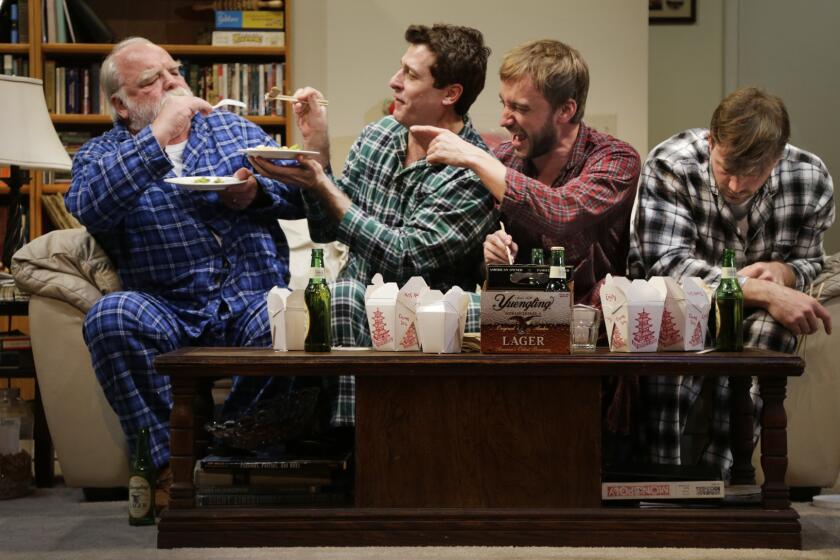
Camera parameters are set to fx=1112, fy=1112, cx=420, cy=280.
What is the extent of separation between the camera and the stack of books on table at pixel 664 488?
7.62 feet

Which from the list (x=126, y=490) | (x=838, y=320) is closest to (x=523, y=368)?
(x=838, y=320)

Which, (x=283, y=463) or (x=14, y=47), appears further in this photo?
(x=14, y=47)

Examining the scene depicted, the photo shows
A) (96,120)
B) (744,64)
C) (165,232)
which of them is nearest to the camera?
(165,232)

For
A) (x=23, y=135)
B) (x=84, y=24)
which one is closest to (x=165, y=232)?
(x=23, y=135)

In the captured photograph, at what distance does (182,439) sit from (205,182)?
80 cm

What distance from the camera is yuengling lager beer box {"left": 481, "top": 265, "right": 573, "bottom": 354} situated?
226 centimetres

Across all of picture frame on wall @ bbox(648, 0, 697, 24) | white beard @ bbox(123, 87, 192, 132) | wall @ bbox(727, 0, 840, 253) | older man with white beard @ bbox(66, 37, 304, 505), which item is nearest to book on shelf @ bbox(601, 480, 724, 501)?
older man with white beard @ bbox(66, 37, 304, 505)

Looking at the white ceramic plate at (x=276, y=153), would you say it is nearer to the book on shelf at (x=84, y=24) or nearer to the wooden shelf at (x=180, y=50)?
the wooden shelf at (x=180, y=50)

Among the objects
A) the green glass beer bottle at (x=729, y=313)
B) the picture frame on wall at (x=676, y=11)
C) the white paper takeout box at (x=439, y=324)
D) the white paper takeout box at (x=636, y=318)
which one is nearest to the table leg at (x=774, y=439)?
the green glass beer bottle at (x=729, y=313)

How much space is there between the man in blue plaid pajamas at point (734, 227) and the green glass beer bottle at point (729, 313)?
0.37 meters

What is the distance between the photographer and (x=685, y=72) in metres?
6.19

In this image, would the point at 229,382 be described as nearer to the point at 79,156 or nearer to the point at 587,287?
the point at 79,156

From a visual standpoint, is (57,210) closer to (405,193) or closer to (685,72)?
(405,193)

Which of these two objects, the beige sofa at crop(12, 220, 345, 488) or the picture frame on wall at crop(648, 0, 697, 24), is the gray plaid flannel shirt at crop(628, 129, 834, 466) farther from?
the picture frame on wall at crop(648, 0, 697, 24)
